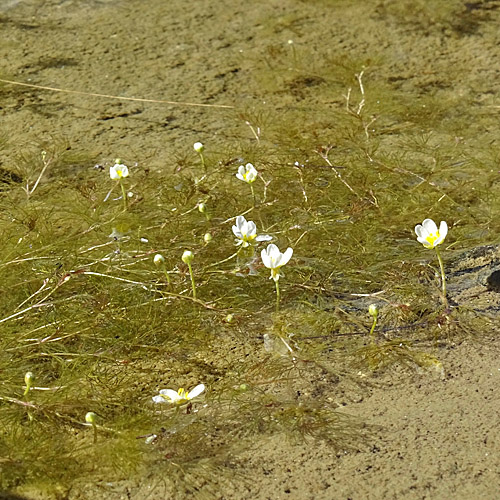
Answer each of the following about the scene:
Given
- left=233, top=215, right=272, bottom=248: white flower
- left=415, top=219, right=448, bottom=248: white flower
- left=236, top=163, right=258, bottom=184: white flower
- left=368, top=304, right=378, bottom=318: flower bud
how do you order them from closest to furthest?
left=368, top=304, right=378, bottom=318: flower bud → left=415, top=219, right=448, bottom=248: white flower → left=233, top=215, right=272, bottom=248: white flower → left=236, top=163, right=258, bottom=184: white flower

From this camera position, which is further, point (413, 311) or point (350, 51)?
point (350, 51)

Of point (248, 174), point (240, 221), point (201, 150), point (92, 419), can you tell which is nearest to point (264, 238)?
point (240, 221)

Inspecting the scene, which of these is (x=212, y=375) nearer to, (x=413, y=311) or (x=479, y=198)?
(x=413, y=311)

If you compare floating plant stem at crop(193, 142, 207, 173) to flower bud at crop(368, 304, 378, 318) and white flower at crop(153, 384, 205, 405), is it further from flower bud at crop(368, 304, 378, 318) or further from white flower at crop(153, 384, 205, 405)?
white flower at crop(153, 384, 205, 405)

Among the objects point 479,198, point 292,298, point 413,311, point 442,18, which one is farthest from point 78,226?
point 442,18

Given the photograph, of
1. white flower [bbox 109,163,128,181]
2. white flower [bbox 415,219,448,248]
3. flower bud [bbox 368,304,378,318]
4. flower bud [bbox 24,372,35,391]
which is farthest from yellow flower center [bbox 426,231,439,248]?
flower bud [bbox 24,372,35,391]

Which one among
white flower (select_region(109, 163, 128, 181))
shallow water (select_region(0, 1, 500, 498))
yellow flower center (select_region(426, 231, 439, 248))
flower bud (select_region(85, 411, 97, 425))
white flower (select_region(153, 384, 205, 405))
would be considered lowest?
shallow water (select_region(0, 1, 500, 498))
